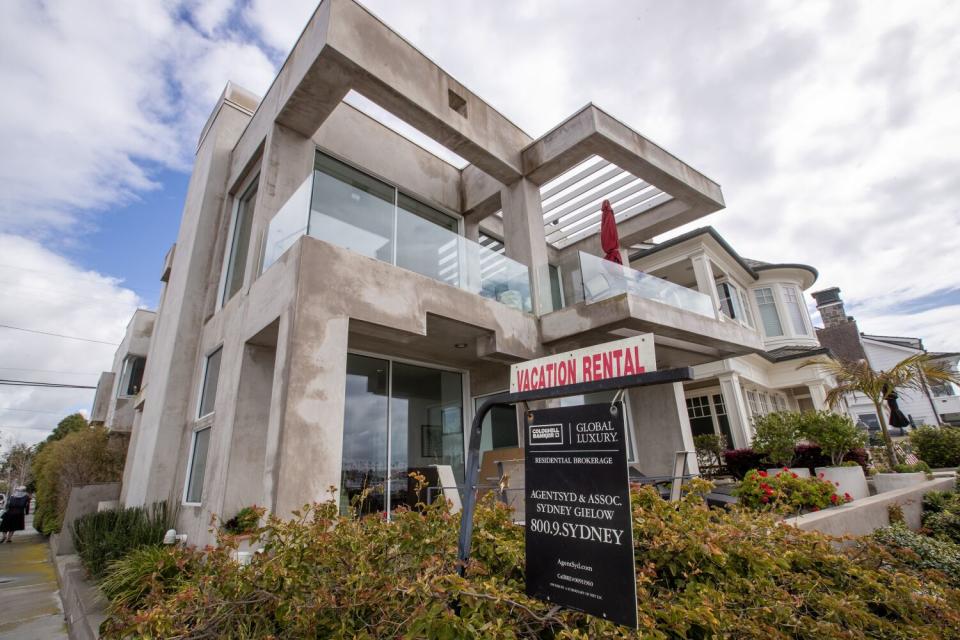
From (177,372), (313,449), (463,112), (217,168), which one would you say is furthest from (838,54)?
(177,372)

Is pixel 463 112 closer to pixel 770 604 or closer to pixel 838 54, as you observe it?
pixel 838 54

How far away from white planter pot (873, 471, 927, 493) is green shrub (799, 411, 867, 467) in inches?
42.3

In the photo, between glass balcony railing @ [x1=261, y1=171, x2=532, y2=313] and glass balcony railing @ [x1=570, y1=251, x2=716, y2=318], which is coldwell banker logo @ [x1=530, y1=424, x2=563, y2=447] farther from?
glass balcony railing @ [x1=570, y1=251, x2=716, y2=318]

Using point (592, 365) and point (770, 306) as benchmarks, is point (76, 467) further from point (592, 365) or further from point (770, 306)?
point (770, 306)

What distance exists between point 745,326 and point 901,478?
14.9ft

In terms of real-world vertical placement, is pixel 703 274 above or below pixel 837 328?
below

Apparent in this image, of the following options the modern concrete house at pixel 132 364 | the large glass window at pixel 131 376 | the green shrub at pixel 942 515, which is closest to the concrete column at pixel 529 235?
the green shrub at pixel 942 515

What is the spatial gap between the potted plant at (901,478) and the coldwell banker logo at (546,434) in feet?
34.3

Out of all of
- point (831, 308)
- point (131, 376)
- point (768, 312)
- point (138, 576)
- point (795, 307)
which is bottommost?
point (138, 576)

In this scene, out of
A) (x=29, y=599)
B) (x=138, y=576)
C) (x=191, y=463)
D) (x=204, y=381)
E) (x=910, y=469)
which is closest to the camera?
(x=138, y=576)

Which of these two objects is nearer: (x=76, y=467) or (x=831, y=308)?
(x=76, y=467)

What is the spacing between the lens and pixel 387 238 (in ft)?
21.8

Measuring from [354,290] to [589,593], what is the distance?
4818 millimetres

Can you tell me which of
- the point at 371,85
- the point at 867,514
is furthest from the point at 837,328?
the point at 371,85
